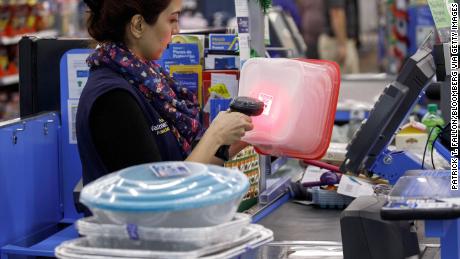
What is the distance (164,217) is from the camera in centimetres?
174

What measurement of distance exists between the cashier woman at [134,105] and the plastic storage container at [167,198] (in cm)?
53

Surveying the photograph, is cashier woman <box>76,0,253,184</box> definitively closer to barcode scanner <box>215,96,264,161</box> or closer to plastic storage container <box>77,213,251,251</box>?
barcode scanner <box>215,96,264,161</box>

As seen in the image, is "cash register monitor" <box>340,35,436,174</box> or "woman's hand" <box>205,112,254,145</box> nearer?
"cash register monitor" <box>340,35,436,174</box>

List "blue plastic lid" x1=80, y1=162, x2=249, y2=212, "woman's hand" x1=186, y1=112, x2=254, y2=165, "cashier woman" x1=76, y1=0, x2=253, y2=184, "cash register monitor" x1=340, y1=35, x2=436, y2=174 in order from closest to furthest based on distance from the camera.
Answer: "blue plastic lid" x1=80, y1=162, x2=249, y2=212, "cash register monitor" x1=340, y1=35, x2=436, y2=174, "cashier woman" x1=76, y1=0, x2=253, y2=184, "woman's hand" x1=186, y1=112, x2=254, y2=165

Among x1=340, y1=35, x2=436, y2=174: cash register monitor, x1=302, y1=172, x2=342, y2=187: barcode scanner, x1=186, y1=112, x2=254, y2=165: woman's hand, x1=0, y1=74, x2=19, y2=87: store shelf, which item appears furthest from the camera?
x1=0, y1=74, x2=19, y2=87: store shelf

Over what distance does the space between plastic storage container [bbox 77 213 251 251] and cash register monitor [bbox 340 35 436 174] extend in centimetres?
48

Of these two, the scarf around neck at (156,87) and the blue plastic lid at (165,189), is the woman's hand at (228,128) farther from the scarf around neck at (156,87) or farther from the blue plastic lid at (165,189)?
the blue plastic lid at (165,189)

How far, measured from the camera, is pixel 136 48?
2.62 meters

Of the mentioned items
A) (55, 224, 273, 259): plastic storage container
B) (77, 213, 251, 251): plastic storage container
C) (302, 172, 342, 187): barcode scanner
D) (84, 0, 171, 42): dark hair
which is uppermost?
(84, 0, 171, 42): dark hair

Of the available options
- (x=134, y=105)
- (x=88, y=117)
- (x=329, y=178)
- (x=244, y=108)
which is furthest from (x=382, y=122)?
(x=329, y=178)

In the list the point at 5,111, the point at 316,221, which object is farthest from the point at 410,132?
the point at 5,111

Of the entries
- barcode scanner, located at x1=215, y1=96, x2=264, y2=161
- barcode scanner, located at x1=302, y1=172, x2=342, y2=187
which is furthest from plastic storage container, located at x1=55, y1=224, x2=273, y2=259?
barcode scanner, located at x1=302, y1=172, x2=342, y2=187

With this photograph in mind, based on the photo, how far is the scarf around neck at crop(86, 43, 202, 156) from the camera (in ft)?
8.30

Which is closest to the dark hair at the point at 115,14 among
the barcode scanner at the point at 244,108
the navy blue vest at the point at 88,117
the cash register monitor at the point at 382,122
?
the navy blue vest at the point at 88,117
